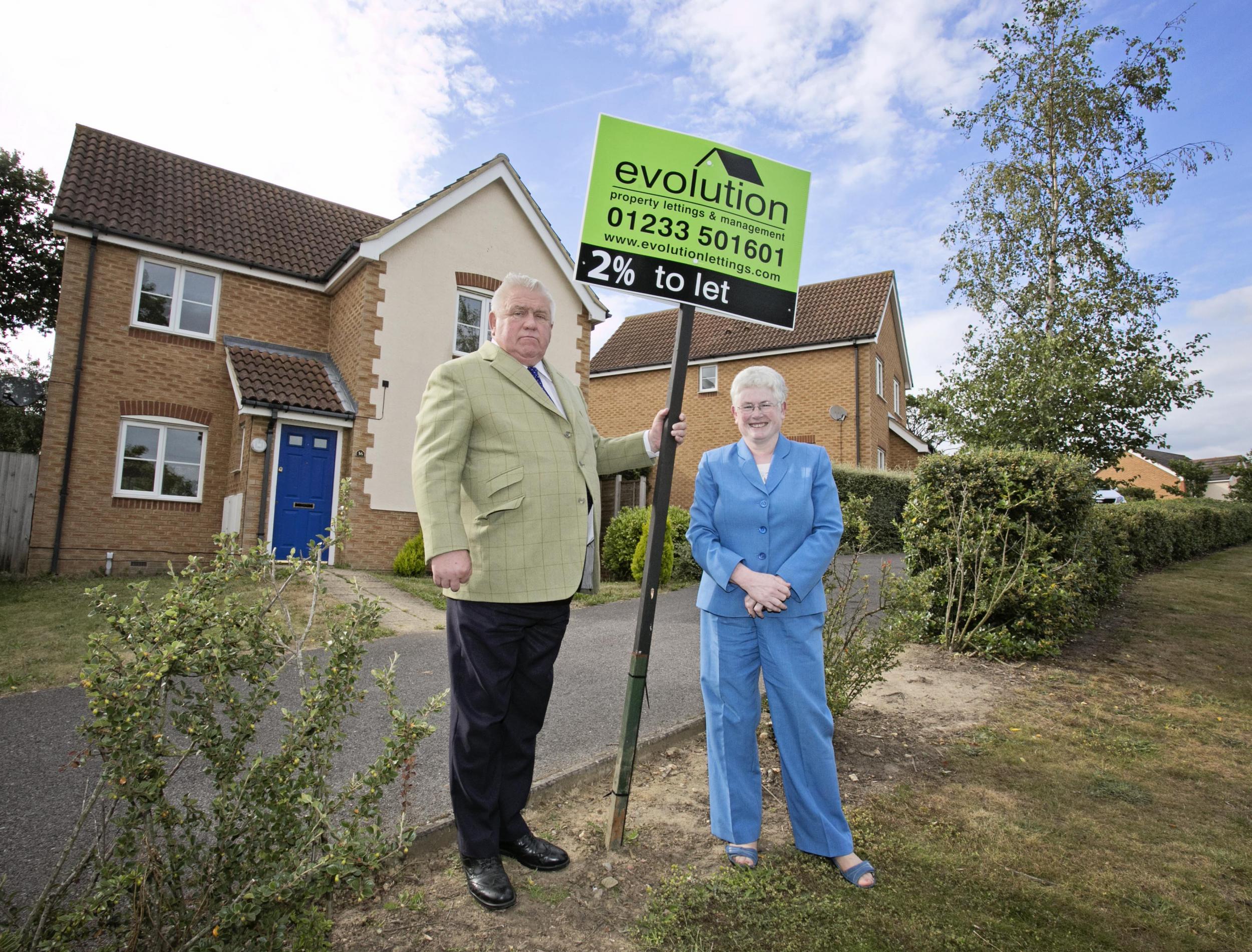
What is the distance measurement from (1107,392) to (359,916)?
58.2ft

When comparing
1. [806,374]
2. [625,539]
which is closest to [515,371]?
[625,539]

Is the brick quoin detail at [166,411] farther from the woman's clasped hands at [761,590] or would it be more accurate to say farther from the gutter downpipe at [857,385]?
the gutter downpipe at [857,385]

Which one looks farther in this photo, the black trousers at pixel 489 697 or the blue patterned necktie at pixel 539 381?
the blue patterned necktie at pixel 539 381

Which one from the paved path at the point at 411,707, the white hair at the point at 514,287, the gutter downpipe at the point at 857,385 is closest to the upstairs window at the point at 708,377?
the gutter downpipe at the point at 857,385

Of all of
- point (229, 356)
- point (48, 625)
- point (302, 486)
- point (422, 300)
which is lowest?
point (48, 625)

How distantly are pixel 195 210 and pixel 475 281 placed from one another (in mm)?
5255

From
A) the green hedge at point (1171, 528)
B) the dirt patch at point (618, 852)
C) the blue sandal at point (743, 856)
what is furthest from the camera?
the green hedge at point (1171, 528)

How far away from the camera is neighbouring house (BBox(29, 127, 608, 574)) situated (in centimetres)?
1150

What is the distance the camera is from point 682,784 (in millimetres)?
3723

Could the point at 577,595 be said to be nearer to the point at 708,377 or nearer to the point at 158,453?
the point at 158,453

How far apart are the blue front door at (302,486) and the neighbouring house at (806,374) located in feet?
29.7

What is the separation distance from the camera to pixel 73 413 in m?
11.4

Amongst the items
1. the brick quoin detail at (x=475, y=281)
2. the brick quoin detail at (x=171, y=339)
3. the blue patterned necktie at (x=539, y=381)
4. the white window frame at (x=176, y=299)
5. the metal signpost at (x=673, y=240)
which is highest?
the brick quoin detail at (x=475, y=281)

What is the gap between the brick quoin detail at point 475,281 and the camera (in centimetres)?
1343
